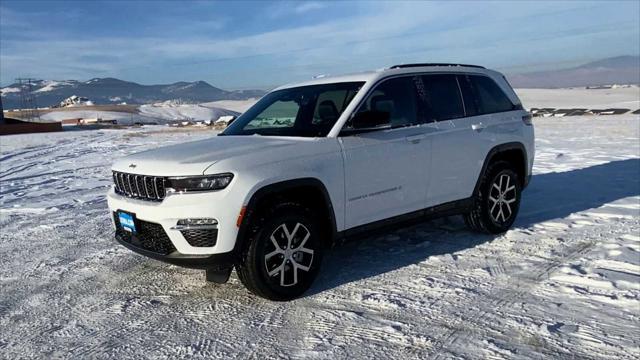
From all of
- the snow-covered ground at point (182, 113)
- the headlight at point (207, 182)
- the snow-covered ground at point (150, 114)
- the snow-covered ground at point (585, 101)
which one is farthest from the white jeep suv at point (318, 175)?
the snow-covered ground at point (182, 113)

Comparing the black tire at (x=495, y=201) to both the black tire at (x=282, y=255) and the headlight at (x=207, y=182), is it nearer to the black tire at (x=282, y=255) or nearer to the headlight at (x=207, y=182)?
the black tire at (x=282, y=255)

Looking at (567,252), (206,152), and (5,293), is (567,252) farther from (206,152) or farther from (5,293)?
(5,293)

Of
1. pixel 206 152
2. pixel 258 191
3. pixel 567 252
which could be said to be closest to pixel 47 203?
pixel 206 152

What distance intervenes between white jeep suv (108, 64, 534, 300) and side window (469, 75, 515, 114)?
0.02 m

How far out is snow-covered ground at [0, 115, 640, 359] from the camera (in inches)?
133

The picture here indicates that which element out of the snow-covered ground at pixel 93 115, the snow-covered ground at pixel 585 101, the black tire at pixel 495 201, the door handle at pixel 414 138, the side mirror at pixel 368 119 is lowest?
the snow-covered ground at pixel 585 101

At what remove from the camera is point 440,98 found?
533cm

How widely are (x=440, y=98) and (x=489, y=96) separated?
2.93 feet

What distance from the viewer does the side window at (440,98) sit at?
16.9 ft

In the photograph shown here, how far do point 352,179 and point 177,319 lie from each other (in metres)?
1.79

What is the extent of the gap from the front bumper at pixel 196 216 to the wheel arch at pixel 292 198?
9cm

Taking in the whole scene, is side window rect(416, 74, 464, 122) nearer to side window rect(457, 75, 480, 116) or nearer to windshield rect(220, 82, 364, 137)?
side window rect(457, 75, 480, 116)

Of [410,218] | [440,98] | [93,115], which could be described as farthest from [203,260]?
[93,115]

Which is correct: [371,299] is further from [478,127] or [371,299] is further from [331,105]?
[478,127]
